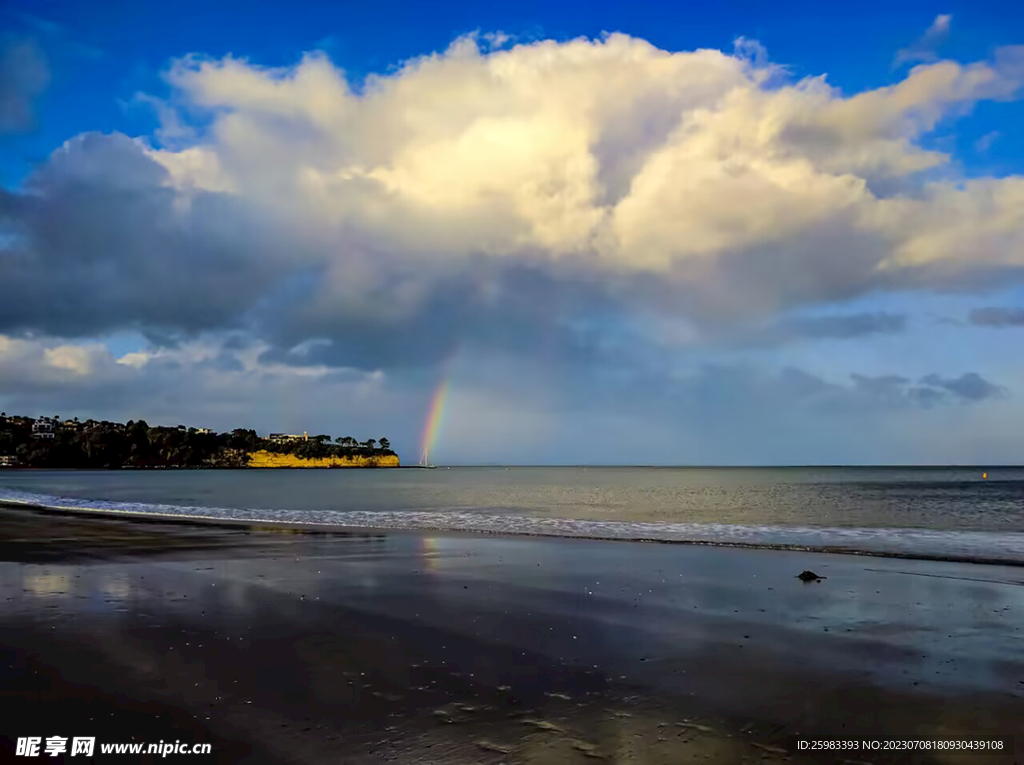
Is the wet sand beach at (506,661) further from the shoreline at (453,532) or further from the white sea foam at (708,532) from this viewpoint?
the white sea foam at (708,532)

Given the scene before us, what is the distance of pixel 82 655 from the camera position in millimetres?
9742

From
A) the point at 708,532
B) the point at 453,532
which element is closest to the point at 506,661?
the point at 453,532

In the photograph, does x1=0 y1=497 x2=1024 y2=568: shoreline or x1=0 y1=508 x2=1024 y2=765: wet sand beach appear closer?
x1=0 y1=508 x2=1024 y2=765: wet sand beach

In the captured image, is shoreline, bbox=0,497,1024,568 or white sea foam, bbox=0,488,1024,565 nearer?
shoreline, bbox=0,497,1024,568

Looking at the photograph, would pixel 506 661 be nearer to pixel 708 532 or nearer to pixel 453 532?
pixel 453 532

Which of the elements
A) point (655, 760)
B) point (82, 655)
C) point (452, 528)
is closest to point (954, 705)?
point (655, 760)

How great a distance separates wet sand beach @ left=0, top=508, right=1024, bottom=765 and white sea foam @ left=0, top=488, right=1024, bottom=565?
766 cm

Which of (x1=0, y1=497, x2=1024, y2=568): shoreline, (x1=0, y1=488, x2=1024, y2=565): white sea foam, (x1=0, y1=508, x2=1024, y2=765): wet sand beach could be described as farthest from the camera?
(x1=0, y1=488, x2=1024, y2=565): white sea foam

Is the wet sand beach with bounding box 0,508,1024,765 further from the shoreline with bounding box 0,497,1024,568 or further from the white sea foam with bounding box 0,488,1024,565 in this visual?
the white sea foam with bounding box 0,488,1024,565

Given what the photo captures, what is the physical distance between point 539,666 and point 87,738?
556 cm

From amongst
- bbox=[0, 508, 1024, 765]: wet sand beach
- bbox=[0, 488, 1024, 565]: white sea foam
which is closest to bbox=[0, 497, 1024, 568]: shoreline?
bbox=[0, 488, 1024, 565]: white sea foam

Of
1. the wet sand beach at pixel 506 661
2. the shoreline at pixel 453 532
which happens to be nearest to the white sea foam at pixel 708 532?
the shoreline at pixel 453 532

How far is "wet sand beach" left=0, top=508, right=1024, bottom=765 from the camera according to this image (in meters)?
7.01

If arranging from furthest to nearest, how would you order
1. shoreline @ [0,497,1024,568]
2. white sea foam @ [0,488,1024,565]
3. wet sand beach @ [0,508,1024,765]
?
white sea foam @ [0,488,1024,565] < shoreline @ [0,497,1024,568] < wet sand beach @ [0,508,1024,765]
